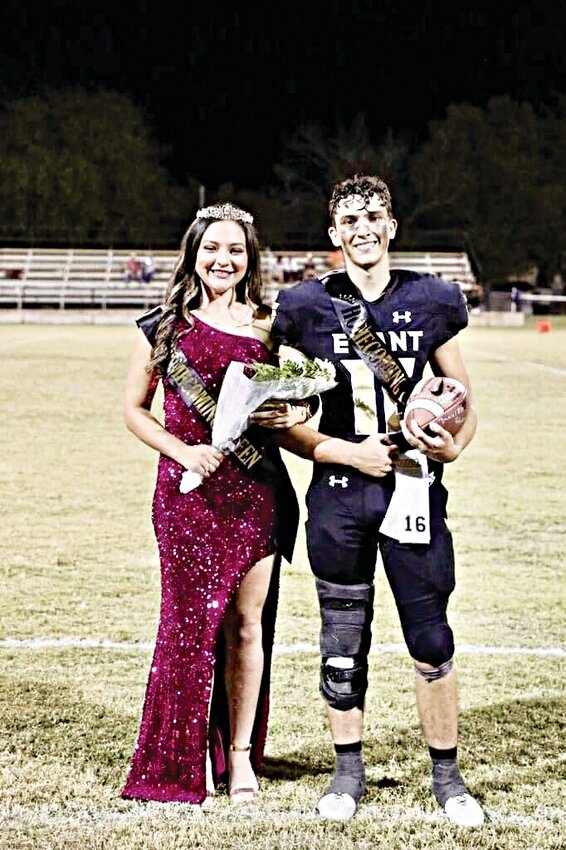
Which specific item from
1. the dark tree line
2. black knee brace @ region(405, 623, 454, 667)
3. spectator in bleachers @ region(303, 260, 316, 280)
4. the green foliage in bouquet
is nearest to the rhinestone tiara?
the green foliage in bouquet

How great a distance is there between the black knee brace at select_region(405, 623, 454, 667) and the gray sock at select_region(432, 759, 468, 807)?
0.32 m

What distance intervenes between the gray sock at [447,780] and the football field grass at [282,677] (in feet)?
0.21

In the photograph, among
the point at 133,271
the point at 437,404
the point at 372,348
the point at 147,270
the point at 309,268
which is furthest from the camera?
the point at 133,271

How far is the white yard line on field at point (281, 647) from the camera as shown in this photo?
5641mm

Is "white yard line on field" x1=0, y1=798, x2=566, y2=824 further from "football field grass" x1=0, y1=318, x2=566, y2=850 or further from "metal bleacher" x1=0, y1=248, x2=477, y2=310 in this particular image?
"metal bleacher" x1=0, y1=248, x2=477, y2=310

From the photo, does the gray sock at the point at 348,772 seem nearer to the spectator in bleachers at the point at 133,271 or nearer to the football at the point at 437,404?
the football at the point at 437,404

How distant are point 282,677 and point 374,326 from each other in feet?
6.75

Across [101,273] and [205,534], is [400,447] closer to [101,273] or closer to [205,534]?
[205,534]

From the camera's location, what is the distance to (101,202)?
186 ft

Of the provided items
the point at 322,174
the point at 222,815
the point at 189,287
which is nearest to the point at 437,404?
the point at 189,287

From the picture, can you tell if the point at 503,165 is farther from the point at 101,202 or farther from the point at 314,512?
the point at 314,512

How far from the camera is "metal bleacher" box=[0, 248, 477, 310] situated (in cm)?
4091

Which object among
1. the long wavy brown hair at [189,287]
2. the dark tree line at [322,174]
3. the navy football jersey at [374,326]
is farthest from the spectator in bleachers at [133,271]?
the navy football jersey at [374,326]

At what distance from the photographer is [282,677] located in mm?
5281
